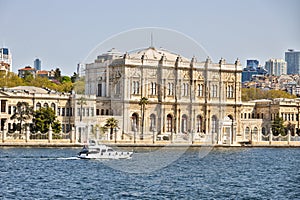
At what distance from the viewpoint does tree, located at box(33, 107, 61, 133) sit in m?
79.3

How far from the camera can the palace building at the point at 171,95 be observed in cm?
8938

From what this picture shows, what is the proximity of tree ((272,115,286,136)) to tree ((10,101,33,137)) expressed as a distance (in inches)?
1194

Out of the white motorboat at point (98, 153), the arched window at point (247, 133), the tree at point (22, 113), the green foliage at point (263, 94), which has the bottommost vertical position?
the white motorboat at point (98, 153)

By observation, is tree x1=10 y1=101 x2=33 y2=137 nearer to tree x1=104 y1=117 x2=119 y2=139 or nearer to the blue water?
tree x1=104 y1=117 x2=119 y2=139

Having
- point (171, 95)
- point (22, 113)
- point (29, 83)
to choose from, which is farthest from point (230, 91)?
point (29, 83)

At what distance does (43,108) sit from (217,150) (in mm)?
18084

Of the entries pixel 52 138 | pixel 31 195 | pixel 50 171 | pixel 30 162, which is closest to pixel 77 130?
pixel 52 138

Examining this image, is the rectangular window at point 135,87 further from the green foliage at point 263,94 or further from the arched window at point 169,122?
the green foliage at point 263,94

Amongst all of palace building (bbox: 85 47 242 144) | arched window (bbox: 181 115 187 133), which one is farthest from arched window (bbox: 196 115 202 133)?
arched window (bbox: 181 115 187 133)

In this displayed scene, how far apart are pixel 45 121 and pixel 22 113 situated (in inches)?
181

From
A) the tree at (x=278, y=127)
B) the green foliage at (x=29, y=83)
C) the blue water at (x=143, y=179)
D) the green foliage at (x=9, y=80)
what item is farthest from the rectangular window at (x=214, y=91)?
the blue water at (x=143, y=179)

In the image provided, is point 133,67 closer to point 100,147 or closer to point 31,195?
point 100,147

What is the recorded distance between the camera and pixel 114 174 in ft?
155

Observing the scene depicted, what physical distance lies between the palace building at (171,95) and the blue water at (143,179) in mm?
27160
